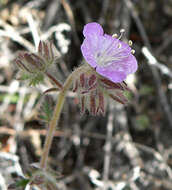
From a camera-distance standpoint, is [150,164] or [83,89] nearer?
[83,89]

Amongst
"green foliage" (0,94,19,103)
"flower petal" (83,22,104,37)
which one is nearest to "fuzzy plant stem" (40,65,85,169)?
"flower petal" (83,22,104,37)

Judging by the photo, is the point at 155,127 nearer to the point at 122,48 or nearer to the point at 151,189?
the point at 151,189

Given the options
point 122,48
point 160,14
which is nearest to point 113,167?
point 122,48

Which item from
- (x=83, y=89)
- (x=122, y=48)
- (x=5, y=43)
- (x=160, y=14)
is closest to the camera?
(x=83, y=89)

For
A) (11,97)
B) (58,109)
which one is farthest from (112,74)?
(11,97)

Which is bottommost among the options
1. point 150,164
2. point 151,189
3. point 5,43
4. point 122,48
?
point 151,189

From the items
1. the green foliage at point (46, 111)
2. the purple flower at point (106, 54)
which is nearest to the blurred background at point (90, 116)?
the green foliage at point (46, 111)

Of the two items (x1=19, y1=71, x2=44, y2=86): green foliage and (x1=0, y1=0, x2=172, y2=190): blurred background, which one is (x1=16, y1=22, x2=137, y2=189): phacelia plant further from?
(x1=0, y1=0, x2=172, y2=190): blurred background
